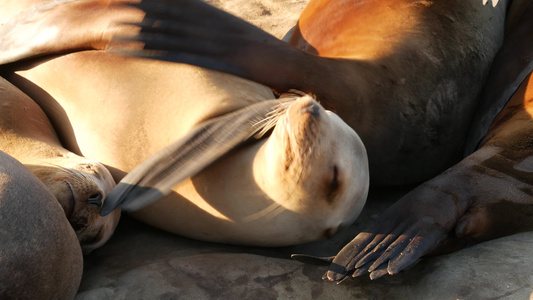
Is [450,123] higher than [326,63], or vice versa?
[326,63]

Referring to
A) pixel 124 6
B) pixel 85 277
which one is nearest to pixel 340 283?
pixel 85 277

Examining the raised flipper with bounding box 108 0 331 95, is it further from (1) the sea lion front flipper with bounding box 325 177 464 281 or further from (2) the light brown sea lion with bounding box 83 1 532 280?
(1) the sea lion front flipper with bounding box 325 177 464 281

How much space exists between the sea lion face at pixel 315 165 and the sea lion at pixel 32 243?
0.65 meters

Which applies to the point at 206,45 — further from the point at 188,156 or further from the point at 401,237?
the point at 401,237

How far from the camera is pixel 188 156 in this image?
2.35m

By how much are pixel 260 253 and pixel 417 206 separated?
0.57 meters

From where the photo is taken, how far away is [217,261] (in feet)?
7.79

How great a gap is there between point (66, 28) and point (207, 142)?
35.2 inches

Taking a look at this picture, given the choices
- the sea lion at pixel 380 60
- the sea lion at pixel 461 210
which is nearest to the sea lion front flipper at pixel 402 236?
the sea lion at pixel 461 210

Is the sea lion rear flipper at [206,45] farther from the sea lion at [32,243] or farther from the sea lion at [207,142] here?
the sea lion at [32,243]

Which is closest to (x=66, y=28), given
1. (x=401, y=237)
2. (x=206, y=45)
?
(x=206, y=45)

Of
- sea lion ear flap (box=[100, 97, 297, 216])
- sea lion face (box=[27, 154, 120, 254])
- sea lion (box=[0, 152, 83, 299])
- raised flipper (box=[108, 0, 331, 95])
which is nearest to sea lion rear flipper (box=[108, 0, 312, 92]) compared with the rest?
raised flipper (box=[108, 0, 331, 95])

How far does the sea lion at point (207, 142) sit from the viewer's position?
2209mm

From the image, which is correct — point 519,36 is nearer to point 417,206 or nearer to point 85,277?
point 417,206
